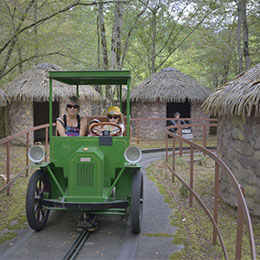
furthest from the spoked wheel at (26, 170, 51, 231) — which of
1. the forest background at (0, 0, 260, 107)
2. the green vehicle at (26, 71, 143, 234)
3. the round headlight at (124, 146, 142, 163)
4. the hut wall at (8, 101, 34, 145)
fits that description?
the hut wall at (8, 101, 34, 145)

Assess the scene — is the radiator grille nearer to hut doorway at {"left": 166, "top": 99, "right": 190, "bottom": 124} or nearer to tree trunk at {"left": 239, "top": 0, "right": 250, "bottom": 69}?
tree trunk at {"left": 239, "top": 0, "right": 250, "bottom": 69}

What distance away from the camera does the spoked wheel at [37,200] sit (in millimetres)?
4152

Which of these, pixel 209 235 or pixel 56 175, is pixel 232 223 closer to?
pixel 209 235

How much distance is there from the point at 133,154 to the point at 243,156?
2.46 meters

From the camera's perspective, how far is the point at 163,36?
66.3 feet

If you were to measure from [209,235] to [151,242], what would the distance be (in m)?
0.96

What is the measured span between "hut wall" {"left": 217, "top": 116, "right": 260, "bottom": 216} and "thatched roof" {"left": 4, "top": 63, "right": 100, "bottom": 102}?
8.38 metres

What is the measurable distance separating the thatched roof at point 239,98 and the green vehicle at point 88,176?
2.24 metres

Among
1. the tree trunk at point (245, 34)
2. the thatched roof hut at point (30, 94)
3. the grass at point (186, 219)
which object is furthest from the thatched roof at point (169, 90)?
the grass at point (186, 219)

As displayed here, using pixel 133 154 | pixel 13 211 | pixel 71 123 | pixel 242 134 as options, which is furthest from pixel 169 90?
pixel 133 154

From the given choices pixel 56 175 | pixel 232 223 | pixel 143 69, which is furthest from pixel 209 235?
pixel 143 69

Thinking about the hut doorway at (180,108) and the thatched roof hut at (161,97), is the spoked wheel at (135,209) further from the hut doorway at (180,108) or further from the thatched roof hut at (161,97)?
the hut doorway at (180,108)

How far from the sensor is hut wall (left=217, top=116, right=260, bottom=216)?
214 inches

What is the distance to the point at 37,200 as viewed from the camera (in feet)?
14.6
